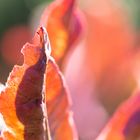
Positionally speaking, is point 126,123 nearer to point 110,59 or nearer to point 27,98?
point 27,98

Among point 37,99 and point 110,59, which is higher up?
point 110,59

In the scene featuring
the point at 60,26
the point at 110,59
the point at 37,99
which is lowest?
the point at 37,99

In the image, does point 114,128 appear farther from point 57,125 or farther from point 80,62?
point 80,62

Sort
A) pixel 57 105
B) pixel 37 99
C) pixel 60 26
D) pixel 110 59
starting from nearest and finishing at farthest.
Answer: pixel 37 99 → pixel 57 105 → pixel 60 26 → pixel 110 59

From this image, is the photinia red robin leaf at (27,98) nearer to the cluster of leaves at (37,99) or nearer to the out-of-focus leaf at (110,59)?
the cluster of leaves at (37,99)

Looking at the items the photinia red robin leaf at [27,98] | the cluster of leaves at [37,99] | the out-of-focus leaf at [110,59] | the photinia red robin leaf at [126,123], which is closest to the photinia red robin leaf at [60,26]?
the cluster of leaves at [37,99]

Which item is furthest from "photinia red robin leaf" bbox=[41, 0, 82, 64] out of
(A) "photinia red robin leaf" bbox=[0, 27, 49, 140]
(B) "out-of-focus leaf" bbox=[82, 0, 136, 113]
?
(B) "out-of-focus leaf" bbox=[82, 0, 136, 113]

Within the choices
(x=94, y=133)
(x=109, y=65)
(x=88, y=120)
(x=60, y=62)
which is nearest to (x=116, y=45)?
(x=109, y=65)

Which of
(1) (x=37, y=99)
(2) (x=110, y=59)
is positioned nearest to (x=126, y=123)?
(1) (x=37, y=99)
